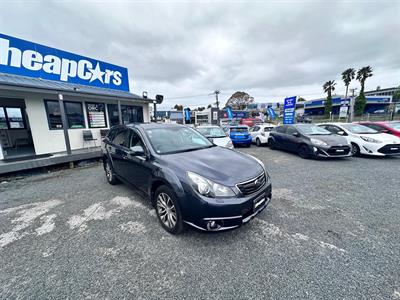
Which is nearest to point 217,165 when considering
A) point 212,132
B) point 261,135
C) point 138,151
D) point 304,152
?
point 138,151

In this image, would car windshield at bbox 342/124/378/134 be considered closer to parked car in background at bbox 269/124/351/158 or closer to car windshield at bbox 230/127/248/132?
parked car in background at bbox 269/124/351/158

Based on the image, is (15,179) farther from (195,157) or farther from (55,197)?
(195,157)

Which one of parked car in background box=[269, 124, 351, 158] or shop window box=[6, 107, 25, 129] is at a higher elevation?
shop window box=[6, 107, 25, 129]

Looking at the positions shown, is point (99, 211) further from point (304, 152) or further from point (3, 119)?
point (3, 119)

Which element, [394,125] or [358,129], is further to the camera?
[394,125]

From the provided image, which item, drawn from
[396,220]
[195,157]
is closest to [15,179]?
[195,157]

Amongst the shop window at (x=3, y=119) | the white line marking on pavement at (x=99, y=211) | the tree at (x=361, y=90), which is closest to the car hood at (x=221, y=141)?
the white line marking on pavement at (x=99, y=211)

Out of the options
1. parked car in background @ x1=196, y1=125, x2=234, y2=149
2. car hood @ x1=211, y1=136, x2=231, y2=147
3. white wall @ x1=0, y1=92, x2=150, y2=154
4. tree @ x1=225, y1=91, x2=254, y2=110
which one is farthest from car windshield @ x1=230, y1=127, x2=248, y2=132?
tree @ x1=225, y1=91, x2=254, y2=110

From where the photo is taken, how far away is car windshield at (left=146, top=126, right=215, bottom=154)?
309 centimetres

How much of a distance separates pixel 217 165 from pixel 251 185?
57 cm

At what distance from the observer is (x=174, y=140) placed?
3.39 metres

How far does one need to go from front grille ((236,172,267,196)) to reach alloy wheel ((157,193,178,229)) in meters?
1.03

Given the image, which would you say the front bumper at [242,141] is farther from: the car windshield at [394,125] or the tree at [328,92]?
the tree at [328,92]

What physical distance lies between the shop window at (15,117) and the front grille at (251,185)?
10729 mm
